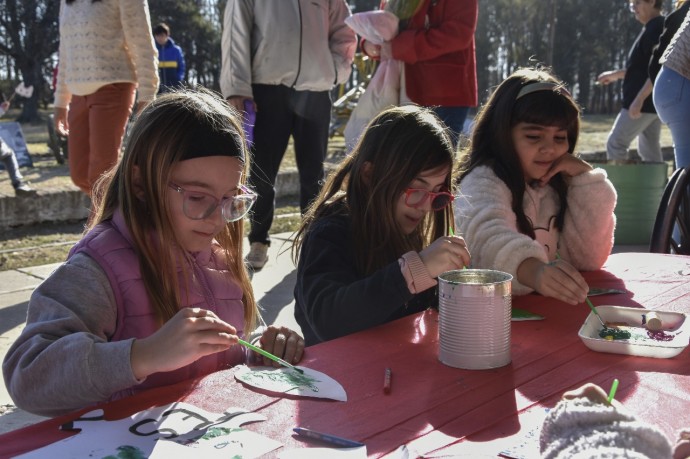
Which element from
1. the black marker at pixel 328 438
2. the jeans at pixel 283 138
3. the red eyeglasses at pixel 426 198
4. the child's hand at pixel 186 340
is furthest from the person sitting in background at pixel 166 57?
the black marker at pixel 328 438

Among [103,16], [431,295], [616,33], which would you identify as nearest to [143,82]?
[103,16]

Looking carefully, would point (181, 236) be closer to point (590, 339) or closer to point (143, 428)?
point (143, 428)

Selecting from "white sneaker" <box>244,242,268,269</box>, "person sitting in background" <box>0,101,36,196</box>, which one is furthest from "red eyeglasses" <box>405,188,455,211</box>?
"person sitting in background" <box>0,101,36,196</box>

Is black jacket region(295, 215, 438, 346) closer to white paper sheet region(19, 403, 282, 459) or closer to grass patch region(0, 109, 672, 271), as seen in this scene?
white paper sheet region(19, 403, 282, 459)

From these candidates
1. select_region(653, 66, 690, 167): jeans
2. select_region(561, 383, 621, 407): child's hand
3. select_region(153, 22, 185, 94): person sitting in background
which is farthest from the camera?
select_region(153, 22, 185, 94): person sitting in background

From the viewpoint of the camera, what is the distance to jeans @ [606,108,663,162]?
238 inches

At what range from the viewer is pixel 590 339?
1.48 meters

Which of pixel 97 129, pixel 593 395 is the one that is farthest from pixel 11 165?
pixel 593 395

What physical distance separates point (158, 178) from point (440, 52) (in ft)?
8.91

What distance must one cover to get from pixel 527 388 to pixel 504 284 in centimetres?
18

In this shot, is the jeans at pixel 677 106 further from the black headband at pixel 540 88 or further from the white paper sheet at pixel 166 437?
the white paper sheet at pixel 166 437

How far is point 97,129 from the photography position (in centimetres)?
394

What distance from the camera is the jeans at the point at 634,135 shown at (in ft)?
19.8

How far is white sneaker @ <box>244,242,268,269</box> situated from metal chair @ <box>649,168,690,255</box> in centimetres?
225
